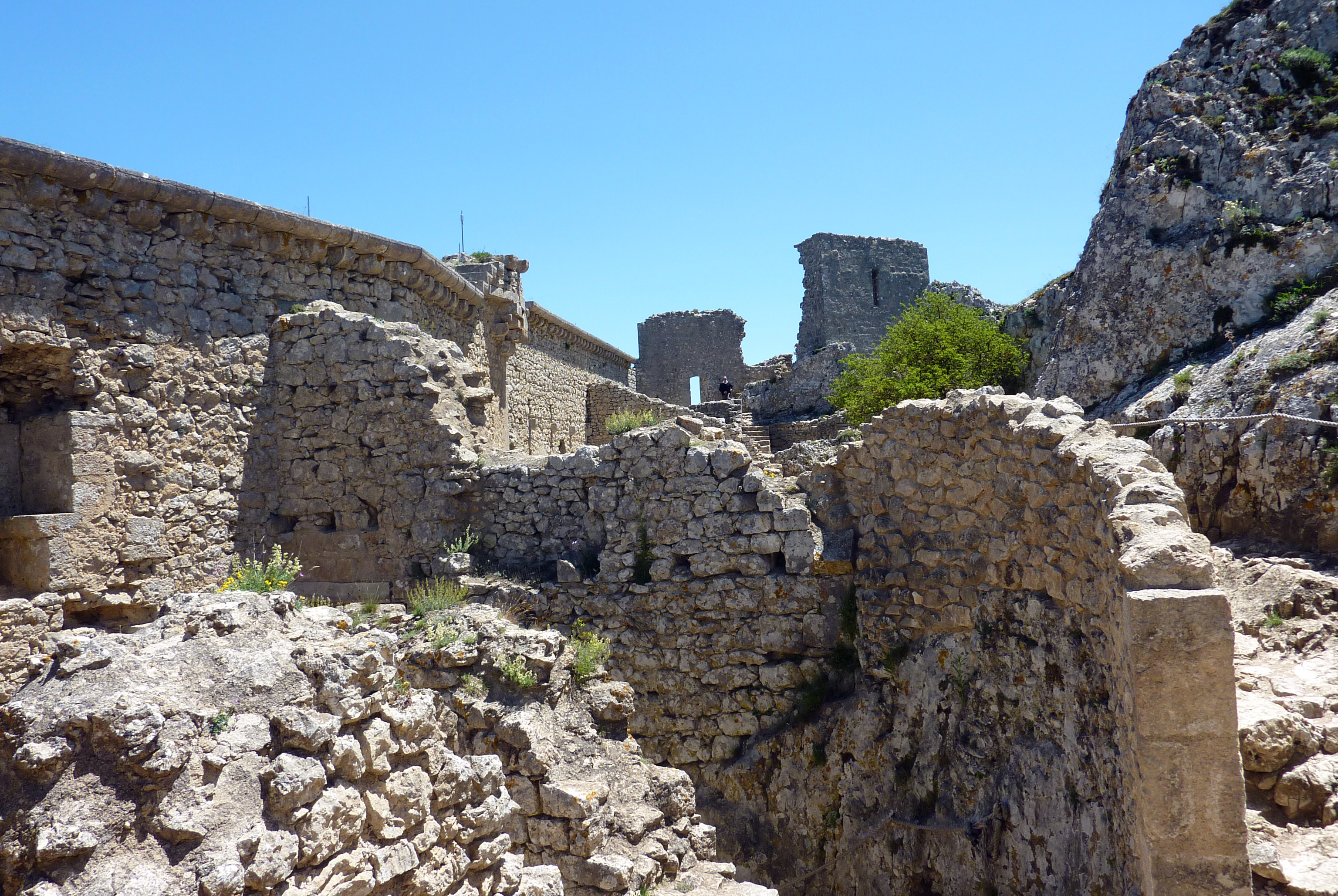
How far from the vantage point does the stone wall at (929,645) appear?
3887 millimetres

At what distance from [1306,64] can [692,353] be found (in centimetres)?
2262

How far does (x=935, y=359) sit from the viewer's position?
683 inches

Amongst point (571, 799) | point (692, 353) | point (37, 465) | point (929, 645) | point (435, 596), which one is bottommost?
point (571, 799)

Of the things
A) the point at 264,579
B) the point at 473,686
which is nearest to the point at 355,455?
the point at 264,579

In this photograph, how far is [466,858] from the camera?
3.85 metres

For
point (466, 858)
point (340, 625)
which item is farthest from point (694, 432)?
point (466, 858)

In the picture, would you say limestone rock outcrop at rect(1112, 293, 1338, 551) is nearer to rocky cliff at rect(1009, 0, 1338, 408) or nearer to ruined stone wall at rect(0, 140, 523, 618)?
rocky cliff at rect(1009, 0, 1338, 408)

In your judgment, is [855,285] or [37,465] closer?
[37,465]

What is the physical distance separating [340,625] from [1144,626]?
391 centimetres

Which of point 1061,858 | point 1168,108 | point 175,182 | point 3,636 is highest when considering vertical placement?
point 1168,108

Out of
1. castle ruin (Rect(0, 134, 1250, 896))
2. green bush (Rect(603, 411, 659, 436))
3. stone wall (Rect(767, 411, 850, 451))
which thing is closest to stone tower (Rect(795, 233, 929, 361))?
stone wall (Rect(767, 411, 850, 451))

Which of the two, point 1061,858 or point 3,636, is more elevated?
point 3,636

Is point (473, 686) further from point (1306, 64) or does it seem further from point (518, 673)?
point (1306, 64)

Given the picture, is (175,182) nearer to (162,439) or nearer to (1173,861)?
(162,439)
